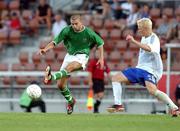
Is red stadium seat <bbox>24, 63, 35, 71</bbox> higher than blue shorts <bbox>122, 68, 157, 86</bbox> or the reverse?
higher

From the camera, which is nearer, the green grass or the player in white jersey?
the green grass

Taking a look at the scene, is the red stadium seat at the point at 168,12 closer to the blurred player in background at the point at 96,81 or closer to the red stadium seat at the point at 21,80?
the blurred player in background at the point at 96,81

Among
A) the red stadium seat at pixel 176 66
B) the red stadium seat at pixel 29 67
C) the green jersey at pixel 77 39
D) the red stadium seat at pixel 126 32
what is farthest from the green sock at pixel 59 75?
the red stadium seat at pixel 126 32

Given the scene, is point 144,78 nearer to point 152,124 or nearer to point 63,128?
point 152,124

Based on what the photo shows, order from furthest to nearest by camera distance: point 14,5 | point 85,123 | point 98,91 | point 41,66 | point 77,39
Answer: point 14,5, point 41,66, point 98,91, point 77,39, point 85,123

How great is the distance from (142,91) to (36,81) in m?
3.05

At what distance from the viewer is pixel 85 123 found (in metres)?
13.8

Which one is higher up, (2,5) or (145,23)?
(2,5)

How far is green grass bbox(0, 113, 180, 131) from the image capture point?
42.7ft

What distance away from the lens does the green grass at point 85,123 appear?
13012 mm

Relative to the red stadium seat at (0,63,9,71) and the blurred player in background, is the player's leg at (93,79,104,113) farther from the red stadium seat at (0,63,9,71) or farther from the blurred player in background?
the red stadium seat at (0,63,9,71)

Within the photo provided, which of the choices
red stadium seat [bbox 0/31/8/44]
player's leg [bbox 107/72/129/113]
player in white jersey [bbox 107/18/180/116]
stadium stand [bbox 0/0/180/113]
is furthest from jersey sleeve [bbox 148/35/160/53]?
red stadium seat [bbox 0/31/8/44]

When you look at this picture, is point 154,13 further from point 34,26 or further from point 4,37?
point 4,37

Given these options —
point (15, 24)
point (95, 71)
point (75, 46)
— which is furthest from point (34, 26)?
point (75, 46)
